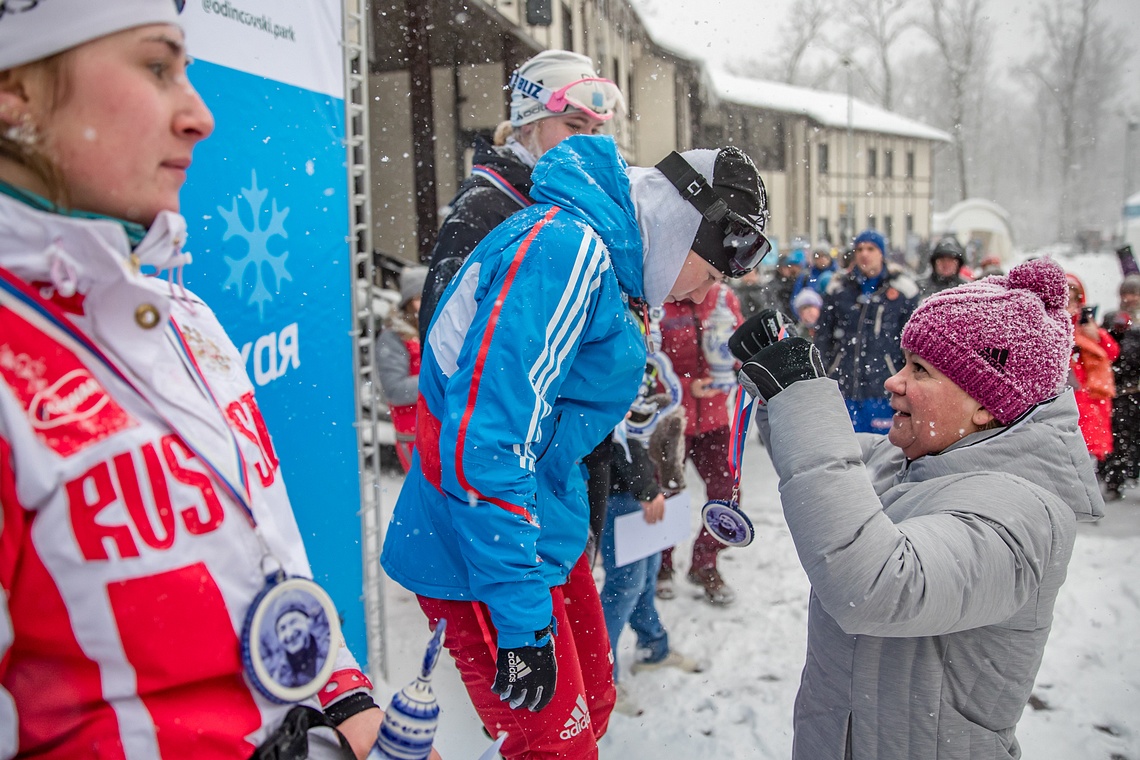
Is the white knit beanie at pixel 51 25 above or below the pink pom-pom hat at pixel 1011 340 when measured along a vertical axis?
above

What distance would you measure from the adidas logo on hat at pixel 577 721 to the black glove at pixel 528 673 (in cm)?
18

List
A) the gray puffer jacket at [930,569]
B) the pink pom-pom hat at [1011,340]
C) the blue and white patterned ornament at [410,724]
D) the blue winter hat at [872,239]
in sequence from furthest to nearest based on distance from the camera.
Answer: the blue winter hat at [872,239], the pink pom-pom hat at [1011,340], the gray puffer jacket at [930,569], the blue and white patterned ornament at [410,724]

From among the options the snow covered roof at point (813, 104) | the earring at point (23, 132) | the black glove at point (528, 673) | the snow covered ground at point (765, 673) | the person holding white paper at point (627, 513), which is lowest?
the snow covered ground at point (765, 673)

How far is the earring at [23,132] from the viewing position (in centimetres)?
81

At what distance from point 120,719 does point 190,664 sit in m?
0.08

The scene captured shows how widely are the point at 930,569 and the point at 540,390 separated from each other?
33.0 inches

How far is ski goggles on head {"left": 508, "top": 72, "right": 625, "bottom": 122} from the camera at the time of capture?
110 inches

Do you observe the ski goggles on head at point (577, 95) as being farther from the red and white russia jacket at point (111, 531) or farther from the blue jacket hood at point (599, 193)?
the red and white russia jacket at point (111, 531)

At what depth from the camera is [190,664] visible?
892 mm

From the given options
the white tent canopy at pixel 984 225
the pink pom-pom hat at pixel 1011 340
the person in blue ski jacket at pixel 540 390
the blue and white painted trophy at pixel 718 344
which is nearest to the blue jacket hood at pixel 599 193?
the person in blue ski jacket at pixel 540 390

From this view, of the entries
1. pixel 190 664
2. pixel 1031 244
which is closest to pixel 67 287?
pixel 190 664

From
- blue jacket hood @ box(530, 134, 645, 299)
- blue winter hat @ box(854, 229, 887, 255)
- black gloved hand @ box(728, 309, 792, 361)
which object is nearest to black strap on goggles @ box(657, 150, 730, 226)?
blue jacket hood @ box(530, 134, 645, 299)

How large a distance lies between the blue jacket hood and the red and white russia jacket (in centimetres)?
104

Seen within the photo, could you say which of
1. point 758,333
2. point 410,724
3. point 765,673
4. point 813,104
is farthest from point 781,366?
point 813,104
